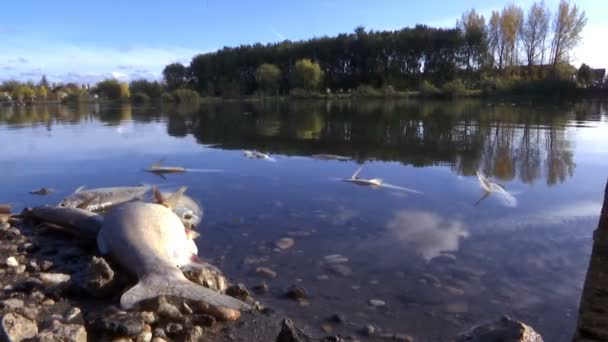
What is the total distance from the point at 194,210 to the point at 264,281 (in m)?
2.62

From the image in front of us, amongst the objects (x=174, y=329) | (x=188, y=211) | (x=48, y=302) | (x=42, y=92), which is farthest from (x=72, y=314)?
(x=42, y=92)

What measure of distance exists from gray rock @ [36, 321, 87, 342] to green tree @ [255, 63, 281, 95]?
72178 millimetres

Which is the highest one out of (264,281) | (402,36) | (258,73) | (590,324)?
(402,36)

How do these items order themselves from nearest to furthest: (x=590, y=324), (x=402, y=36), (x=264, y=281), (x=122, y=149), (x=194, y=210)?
(x=590, y=324) < (x=264, y=281) < (x=194, y=210) < (x=122, y=149) < (x=402, y=36)

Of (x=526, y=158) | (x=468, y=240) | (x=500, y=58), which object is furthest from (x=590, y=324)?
(x=500, y=58)

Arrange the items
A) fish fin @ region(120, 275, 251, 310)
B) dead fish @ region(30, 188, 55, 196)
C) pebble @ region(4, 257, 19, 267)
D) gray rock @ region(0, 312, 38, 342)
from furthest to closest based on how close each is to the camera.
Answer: dead fish @ region(30, 188, 55, 196)
pebble @ region(4, 257, 19, 267)
fish fin @ region(120, 275, 251, 310)
gray rock @ region(0, 312, 38, 342)

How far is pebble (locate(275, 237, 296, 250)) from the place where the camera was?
18.2 feet

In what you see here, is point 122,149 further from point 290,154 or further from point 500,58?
point 500,58

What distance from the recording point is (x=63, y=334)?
3045 mm

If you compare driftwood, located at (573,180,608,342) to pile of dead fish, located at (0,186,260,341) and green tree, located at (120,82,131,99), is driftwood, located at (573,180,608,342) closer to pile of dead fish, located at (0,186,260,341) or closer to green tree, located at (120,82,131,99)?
pile of dead fish, located at (0,186,260,341)

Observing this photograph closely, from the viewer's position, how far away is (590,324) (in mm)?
2107

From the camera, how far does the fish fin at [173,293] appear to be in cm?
373

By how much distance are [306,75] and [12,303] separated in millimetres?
67776

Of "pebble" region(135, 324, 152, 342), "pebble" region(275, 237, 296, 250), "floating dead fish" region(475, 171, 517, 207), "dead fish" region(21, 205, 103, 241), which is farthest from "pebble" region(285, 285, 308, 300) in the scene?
"floating dead fish" region(475, 171, 517, 207)
